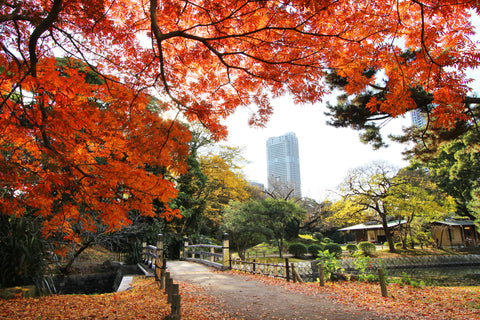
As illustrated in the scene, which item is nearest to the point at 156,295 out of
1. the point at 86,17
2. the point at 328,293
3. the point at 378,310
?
the point at 328,293

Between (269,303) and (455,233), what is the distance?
2903 cm

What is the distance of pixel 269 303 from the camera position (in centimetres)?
607

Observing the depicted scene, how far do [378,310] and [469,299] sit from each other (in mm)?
3057

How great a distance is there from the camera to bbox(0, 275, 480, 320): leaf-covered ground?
528cm

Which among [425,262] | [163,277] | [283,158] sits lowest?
[425,262]

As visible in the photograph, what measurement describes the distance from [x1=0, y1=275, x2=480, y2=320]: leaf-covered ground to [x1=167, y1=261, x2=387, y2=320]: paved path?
0.34 metres

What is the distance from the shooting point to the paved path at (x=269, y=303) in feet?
16.9

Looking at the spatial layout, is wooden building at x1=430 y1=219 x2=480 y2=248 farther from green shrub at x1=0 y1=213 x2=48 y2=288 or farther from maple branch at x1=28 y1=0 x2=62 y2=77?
maple branch at x1=28 y1=0 x2=62 y2=77

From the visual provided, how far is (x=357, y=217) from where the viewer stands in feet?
70.3

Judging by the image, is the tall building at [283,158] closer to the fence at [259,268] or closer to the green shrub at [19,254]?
A: the fence at [259,268]

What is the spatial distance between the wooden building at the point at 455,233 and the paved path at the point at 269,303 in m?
22.4

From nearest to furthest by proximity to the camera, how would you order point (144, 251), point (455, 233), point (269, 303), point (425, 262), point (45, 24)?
point (45, 24) → point (269, 303) → point (144, 251) → point (425, 262) → point (455, 233)

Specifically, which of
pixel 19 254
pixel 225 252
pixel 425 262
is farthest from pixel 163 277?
pixel 425 262

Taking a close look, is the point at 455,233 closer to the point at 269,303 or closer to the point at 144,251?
the point at 144,251
